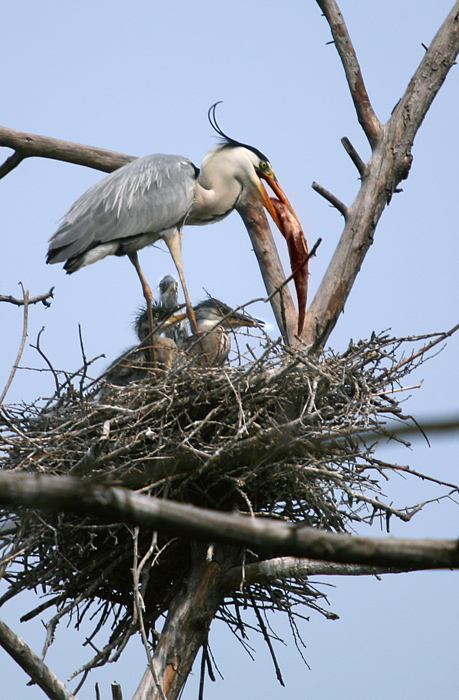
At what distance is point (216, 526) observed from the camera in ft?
4.01

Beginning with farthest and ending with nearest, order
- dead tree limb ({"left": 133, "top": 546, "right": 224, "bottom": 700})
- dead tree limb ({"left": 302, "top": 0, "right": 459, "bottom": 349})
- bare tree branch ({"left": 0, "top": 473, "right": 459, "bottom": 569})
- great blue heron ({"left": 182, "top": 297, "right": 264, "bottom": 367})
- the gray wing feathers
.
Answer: the gray wing feathers → great blue heron ({"left": 182, "top": 297, "right": 264, "bottom": 367}) → dead tree limb ({"left": 302, "top": 0, "right": 459, "bottom": 349}) → dead tree limb ({"left": 133, "top": 546, "right": 224, "bottom": 700}) → bare tree branch ({"left": 0, "top": 473, "right": 459, "bottom": 569})

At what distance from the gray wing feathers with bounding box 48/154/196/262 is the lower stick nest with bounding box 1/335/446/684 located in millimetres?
1362

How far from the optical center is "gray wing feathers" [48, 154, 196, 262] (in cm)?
491

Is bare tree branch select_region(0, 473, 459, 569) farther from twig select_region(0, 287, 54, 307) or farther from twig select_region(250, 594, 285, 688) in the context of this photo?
twig select_region(0, 287, 54, 307)

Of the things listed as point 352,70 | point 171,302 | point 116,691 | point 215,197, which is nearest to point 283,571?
point 116,691

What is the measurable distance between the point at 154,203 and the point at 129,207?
15cm

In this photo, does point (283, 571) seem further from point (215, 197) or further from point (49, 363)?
point (215, 197)

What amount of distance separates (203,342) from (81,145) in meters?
1.76

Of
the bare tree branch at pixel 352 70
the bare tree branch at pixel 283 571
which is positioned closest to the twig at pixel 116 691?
the bare tree branch at pixel 283 571

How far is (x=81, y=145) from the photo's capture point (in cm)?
557

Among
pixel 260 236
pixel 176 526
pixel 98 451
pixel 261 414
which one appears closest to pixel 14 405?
pixel 98 451

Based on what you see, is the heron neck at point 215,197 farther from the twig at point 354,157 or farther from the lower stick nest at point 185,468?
the lower stick nest at point 185,468

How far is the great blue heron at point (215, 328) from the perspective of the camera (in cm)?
459

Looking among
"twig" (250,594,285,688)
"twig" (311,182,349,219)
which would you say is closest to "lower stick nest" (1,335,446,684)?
"twig" (250,594,285,688)
